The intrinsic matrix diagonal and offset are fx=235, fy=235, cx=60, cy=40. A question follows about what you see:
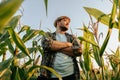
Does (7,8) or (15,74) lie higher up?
(7,8)

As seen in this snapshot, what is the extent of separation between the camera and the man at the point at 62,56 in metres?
1.57

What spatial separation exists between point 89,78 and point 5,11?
1382mm

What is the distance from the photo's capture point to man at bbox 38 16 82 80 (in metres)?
1.57

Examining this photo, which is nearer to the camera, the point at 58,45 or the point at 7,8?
the point at 7,8

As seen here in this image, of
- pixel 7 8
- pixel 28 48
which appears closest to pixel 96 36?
pixel 28 48

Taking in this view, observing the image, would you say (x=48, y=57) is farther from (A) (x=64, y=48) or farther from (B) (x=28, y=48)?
(B) (x=28, y=48)

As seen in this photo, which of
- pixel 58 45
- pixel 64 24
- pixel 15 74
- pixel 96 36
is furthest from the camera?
pixel 64 24

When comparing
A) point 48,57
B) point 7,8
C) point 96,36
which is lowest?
point 48,57

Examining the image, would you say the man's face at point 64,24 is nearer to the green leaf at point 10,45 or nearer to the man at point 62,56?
the man at point 62,56

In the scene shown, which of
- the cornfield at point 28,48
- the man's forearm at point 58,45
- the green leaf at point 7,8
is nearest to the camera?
the green leaf at point 7,8

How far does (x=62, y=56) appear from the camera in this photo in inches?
63.0

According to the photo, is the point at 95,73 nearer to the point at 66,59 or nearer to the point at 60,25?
the point at 66,59

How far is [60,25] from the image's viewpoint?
5.58 feet

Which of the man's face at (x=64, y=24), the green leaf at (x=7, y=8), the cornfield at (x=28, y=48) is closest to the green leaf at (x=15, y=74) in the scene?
the cornfield at (x=28, y=48)
